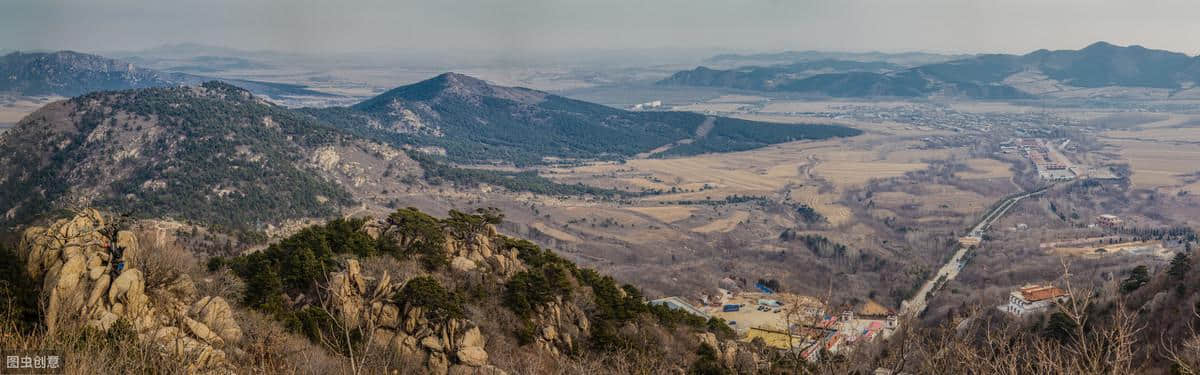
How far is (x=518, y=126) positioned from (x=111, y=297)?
13076 centimetres

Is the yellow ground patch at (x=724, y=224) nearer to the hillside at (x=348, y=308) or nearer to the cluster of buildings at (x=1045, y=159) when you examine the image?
the hillside at (x=348, y=308)

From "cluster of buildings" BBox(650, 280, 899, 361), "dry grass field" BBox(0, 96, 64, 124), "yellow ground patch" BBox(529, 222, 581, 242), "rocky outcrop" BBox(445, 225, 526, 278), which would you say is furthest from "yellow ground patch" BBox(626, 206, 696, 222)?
"dry grass field" BBox(0, 96, 64, 124)

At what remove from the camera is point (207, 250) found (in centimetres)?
3422

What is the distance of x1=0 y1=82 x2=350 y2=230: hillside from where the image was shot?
166 feet

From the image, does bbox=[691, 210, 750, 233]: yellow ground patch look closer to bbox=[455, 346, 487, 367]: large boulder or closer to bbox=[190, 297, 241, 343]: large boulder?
bbox=[455, 346, 487, 367]: large boulder

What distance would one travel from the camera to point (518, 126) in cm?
14212

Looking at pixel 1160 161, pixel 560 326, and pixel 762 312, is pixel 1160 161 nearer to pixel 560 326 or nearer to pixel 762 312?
pixel 762 312

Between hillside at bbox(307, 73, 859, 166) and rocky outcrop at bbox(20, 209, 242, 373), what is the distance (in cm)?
9463

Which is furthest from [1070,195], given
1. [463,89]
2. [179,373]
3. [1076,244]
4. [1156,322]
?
[463,89]

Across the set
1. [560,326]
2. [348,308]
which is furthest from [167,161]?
[560,326]

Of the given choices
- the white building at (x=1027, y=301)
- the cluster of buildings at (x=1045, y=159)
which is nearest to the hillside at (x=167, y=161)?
the white building at (x=1027, y=301)

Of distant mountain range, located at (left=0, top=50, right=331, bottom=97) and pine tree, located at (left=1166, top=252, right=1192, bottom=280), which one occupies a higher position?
distant mountain range, located at (left=0, top=50, right=331, bottom=97)

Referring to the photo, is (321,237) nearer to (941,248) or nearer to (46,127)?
(941,248)

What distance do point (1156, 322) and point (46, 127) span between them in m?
74.1
